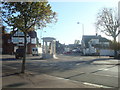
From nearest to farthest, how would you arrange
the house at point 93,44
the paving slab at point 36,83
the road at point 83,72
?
the paving slab at point 36,83, the road at point 83,72, the house at point 93,44

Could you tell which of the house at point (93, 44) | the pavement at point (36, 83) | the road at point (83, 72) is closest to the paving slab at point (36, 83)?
the pavement at point (36, 83)

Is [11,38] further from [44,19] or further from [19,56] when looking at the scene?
[44,19]

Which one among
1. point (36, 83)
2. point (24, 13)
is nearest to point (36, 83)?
point (36, 83)

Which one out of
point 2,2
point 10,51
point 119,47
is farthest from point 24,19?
point 10,51

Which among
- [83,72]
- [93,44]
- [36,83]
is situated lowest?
[83,72]

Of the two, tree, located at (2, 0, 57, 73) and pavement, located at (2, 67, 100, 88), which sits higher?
tree, located at (2, 0, 57, 73)

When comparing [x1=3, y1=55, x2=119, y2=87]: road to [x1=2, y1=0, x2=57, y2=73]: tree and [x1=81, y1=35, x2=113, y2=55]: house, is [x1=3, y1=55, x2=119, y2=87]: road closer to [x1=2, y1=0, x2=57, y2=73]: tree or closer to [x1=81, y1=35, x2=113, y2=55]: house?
[x1=2, y1=0, x2=57, y2=73]: tree

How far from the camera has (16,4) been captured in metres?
11.5

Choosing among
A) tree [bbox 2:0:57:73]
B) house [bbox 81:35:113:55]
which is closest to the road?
tree [bbox 2:0:57:73]

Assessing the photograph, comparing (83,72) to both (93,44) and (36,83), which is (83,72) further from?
(93,44)

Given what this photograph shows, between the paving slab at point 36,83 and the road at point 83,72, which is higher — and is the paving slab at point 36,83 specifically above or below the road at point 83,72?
above

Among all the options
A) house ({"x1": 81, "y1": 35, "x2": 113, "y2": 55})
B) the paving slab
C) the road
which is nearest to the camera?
the paving slab

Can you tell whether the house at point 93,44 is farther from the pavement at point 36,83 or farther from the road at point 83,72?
the pavement at point 36,83

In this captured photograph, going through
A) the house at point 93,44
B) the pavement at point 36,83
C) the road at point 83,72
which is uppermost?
the house at point 93,44
